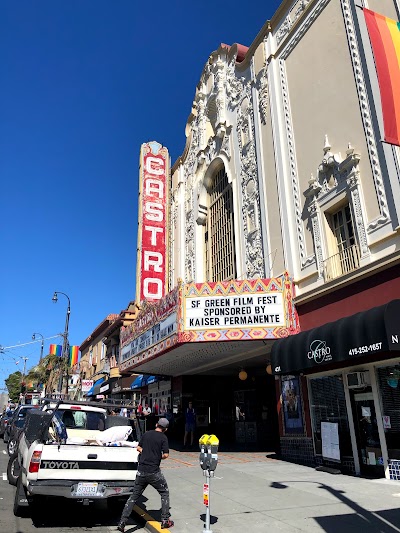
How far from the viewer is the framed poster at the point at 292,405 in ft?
44.7

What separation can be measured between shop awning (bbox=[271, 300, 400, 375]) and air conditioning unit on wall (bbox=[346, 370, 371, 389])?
70cm

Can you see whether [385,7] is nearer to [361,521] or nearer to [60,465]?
[361,521]

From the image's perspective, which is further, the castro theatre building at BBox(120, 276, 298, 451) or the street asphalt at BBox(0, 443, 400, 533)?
the castro theatre building at BBox(120, 276, 298, 451)

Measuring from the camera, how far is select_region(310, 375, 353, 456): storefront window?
11.8 m

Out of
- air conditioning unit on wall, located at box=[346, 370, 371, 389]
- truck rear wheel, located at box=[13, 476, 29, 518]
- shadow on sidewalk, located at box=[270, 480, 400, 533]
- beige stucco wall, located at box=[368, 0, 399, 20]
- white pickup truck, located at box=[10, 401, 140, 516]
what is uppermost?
beige stucco wall, located at box=[368, 0, 399, 20]

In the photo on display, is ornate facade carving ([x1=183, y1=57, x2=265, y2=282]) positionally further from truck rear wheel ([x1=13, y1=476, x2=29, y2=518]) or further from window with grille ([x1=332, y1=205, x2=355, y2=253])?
truck rear wheel ([x1=13, y1=476, x2=29, y2=518])

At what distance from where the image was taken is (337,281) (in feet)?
40.4

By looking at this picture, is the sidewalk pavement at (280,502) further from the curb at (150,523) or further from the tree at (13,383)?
the tree at (13,383)

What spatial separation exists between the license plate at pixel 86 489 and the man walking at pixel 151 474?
583mm

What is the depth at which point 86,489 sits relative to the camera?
6996 mm

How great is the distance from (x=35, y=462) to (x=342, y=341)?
7195mm

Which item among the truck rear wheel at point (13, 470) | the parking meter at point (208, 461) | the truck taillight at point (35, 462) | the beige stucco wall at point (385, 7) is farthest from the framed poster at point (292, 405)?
the beige stucco wall at point (385, 7)

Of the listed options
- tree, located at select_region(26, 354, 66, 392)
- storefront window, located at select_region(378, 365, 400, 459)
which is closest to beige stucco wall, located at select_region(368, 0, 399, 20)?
storefront window, located at select_region(378, 365, 400, 459)

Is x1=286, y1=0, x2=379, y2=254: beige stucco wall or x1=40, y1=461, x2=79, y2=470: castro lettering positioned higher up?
x1=286, y1=0, x2=379, y2=254: beige stucco wall
